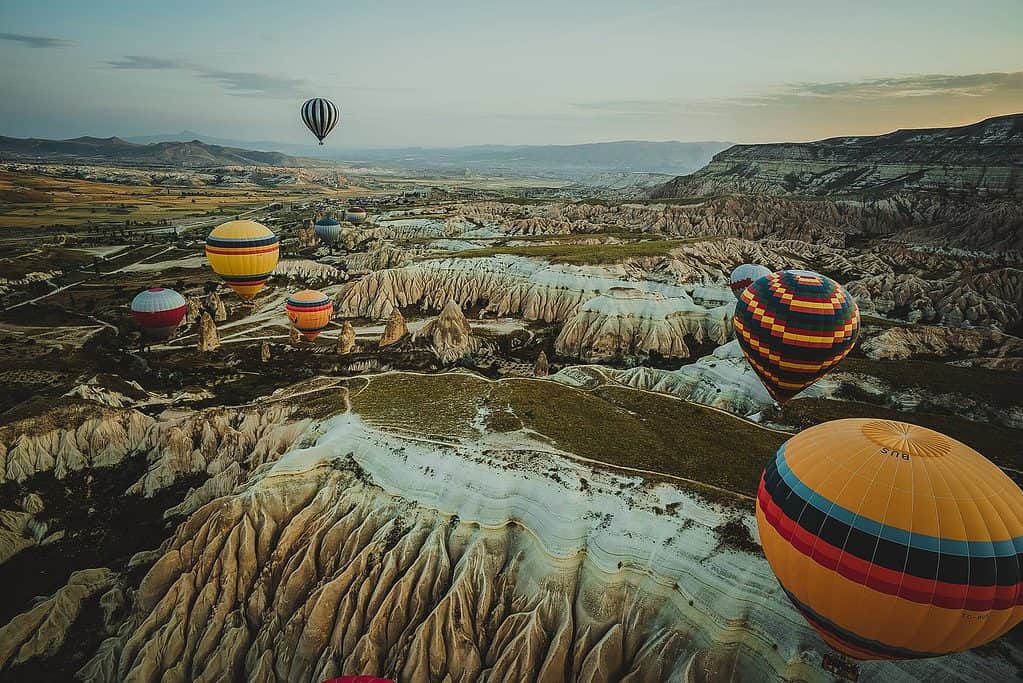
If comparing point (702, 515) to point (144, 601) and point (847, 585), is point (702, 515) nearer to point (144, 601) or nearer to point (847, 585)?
point (847, 585)

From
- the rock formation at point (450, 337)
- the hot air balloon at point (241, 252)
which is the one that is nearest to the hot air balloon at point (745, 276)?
the rock formation at point (450, 337)

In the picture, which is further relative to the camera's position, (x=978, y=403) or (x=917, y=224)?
(x=917, y=224)

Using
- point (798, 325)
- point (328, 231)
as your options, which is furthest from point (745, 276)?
point (328, 231)

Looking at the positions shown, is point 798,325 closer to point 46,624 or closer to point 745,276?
point 745,276

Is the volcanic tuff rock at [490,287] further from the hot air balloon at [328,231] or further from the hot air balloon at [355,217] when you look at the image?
the hot air balloon at [355,217]

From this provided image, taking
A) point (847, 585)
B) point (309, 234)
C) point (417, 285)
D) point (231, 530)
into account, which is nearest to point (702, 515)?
point (847, 585)

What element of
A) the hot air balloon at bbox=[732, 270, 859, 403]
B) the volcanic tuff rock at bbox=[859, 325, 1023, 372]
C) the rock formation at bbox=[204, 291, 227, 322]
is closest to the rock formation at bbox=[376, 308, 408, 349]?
the rock formation at bbox=[204, 291, 227, 322]
